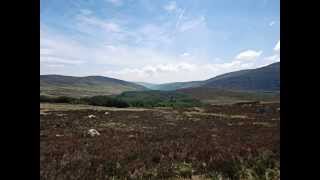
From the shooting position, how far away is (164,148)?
12398mm
